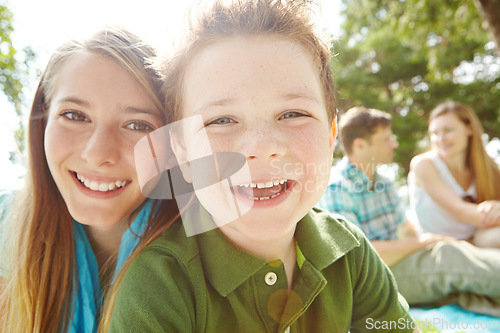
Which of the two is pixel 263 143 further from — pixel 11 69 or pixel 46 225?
pixel 11 69

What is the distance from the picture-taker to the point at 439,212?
2.94m

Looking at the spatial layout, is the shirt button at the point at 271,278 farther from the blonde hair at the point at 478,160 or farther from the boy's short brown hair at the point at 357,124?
the blonde hair at the point at 478,160

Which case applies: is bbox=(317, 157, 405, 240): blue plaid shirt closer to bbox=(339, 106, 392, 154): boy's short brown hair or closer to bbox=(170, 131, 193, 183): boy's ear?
bbox=(339, 106, 392, 154): boy's short brown hair

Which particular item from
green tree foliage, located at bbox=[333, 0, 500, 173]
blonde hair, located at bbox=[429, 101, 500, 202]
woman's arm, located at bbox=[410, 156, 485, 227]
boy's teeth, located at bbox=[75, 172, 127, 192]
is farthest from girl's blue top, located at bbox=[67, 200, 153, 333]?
green tree foliage, located at bbox=[333, 0, 500, 173]

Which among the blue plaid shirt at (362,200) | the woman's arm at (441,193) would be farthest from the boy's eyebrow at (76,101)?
the woman's arm at (441,193)

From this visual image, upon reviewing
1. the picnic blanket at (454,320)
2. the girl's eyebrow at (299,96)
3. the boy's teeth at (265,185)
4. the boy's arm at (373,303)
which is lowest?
the picnic blanket at (454,320)

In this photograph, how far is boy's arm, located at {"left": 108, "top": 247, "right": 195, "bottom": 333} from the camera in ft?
2.69

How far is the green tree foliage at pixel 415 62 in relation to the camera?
5707 mm

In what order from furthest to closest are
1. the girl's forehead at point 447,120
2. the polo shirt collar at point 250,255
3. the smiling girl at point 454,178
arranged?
the girl's forehead at point 447,120
the smiling girl at point 454,178
the polo shirt collar at point 250,255

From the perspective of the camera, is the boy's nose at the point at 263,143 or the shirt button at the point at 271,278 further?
the shirt button at the point at 271,278

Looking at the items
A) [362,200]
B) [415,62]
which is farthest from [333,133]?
[415,62]

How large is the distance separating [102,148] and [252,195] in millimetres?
448

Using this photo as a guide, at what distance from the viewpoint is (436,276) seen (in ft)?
6.70

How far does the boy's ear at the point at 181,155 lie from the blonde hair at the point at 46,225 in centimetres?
Result: 13
